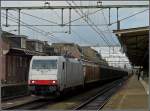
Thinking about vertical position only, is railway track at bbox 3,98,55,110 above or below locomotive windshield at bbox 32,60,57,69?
below

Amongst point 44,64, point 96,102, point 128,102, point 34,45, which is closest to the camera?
point 128,102

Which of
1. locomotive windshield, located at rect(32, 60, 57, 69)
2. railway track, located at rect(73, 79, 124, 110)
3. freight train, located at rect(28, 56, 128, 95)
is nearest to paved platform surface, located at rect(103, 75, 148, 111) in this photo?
railway track, located at rect(73, 79, 124, 110)

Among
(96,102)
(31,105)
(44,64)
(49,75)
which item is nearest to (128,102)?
(96,102)

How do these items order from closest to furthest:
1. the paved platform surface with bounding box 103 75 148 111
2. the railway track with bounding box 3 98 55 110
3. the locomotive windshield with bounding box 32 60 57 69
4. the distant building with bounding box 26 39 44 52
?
the paved platform surface with bounding box 103 75 148 111
the railway track with bounding box 3 98 55 110
the locomotive windshield with bounding box 32 60 57 69
the distant building with bounding box 26 39 44 52

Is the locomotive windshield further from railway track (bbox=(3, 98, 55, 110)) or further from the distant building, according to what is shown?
the distant building

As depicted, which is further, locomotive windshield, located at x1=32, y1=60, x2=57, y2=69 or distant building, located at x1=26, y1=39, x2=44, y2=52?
distant building, located at x1=26, y1=39, x2=44, y2=52

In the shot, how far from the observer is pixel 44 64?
2850 centimetres

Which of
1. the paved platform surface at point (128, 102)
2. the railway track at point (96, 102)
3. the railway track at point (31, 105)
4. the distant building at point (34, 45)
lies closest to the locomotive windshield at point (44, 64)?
the railway track at point (31, 105)

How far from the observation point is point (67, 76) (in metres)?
30.5

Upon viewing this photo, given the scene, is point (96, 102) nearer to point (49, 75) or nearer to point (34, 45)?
point (49, 75)

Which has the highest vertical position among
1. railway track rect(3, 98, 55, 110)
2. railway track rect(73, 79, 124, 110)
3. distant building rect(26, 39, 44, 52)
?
distant building rect(26, 39, 44, 52)

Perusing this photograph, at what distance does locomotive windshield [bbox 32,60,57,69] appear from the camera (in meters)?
28.3

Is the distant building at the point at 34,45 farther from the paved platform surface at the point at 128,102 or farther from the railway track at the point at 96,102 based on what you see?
the paved platform surface at the point at 128,102

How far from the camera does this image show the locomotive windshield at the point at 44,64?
28.3 m
